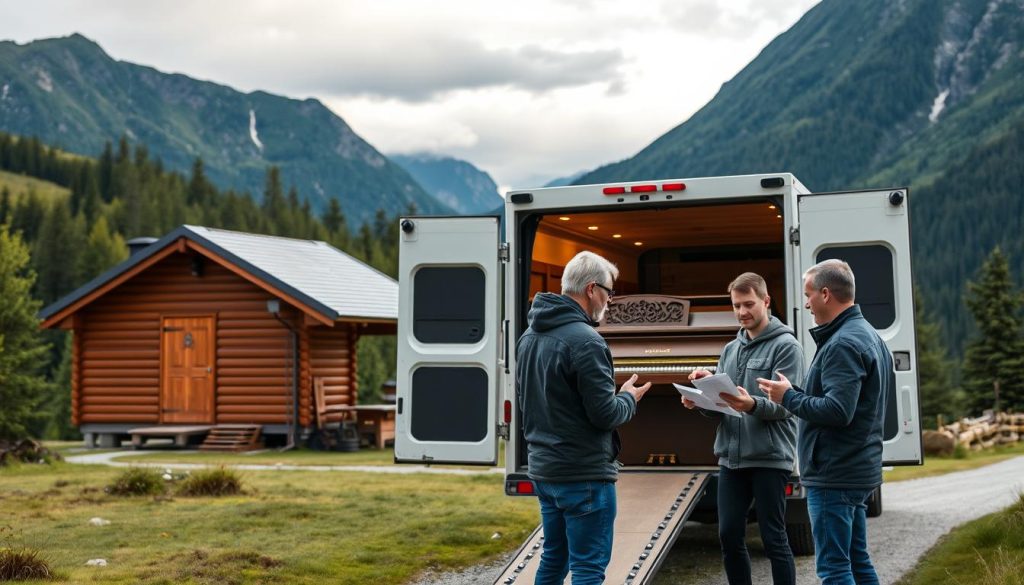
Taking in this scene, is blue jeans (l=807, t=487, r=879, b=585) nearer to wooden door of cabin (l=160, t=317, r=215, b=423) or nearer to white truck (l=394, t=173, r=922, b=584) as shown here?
white truck (l=394, t=173, r=922, b=584)

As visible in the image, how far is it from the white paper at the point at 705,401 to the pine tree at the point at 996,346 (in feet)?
103

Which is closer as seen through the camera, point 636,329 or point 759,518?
→ point 759,518

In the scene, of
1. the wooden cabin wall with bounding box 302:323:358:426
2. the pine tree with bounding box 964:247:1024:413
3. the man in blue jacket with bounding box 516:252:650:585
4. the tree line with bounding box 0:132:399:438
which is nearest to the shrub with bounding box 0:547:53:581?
the man in blue jacket with bounding box 516:252:650:585

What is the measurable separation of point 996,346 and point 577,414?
→ 33228 millimetres

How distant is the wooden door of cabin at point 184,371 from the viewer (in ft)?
69.1

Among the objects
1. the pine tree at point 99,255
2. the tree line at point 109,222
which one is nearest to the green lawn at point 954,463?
the tree line at point 109,222

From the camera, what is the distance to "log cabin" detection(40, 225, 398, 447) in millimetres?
20578

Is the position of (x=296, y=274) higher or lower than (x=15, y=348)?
higher

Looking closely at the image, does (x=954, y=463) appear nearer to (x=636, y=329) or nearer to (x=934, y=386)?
(x=636, y=329)

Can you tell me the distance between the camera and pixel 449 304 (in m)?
8.07

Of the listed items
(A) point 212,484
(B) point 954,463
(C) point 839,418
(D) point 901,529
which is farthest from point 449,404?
(B) point 954,463

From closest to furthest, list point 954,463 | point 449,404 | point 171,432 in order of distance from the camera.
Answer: point 449,404 < point 954,463 < point 171,432

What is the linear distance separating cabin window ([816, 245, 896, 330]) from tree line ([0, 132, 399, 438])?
26367mm

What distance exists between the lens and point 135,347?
70.2 feet
